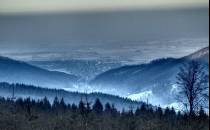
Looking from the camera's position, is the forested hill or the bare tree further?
the forested hill

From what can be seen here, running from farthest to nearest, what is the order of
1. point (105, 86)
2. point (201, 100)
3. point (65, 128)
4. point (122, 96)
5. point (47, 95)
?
point (47, 95) < point (105, 86) < point (122, 96) < point (201, 100) < point (65, 128)

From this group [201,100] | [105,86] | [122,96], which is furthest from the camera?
[105,86]

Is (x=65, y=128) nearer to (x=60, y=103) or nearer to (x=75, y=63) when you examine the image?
(x=75, y=63)

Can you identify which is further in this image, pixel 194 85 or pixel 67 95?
pixel 67 95

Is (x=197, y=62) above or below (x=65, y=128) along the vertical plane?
above

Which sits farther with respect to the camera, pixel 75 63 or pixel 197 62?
pixel 75 63

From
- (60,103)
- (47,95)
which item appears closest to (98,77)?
(60,103)

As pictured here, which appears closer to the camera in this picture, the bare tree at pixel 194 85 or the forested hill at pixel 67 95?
the bare tree at pixel 194 85
